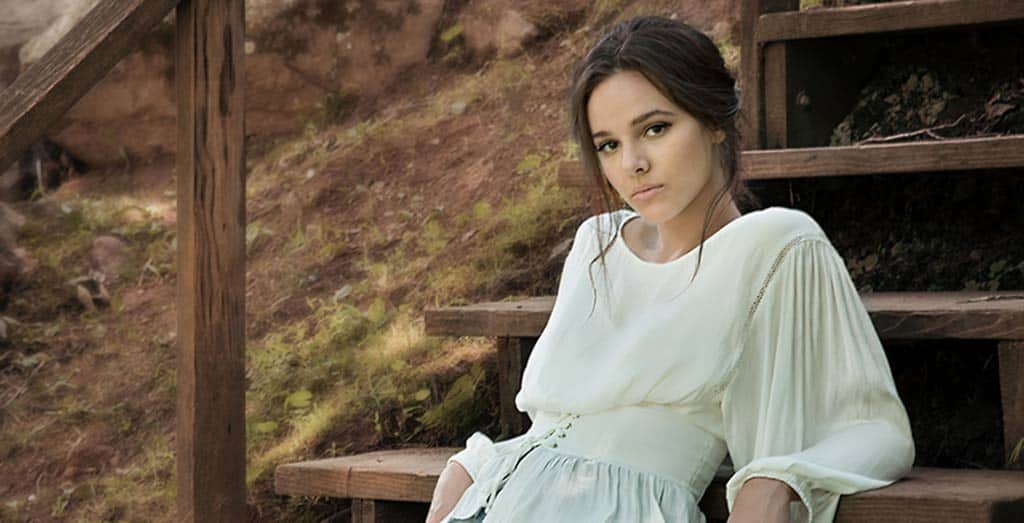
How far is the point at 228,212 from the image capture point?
10.2 ft

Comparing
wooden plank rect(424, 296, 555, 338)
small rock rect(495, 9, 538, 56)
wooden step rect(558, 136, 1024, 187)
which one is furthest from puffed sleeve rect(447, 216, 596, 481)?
small rock rect(495, 9, 538, 56)

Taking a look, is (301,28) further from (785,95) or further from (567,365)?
(567,365)

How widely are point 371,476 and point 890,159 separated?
119cm

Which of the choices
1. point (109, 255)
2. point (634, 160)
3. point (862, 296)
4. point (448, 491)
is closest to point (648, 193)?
point (634, 160)

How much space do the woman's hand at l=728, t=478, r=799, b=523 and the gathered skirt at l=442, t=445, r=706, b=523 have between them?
203 mm

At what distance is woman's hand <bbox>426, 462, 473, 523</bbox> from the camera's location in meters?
2.48

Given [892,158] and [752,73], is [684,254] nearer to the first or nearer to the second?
[892,158]

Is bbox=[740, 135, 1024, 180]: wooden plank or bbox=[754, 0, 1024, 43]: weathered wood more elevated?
bbox=[754, 0, 1024, 43]: weathered wood

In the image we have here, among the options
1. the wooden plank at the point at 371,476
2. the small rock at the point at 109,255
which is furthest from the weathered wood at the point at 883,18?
the small rock at the point at 109,255

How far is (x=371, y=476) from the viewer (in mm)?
2783

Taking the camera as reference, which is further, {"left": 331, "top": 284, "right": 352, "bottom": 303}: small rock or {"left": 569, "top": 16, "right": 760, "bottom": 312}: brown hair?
{"left": 331, "top": 284, "right": 352, "bottom": 303}: small rock

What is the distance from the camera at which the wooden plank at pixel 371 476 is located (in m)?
2.73

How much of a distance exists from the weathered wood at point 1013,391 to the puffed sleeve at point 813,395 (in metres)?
0.31

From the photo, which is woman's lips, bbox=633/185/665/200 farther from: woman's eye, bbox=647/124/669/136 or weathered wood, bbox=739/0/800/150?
weathered wood, bbox=739/0/800/150
